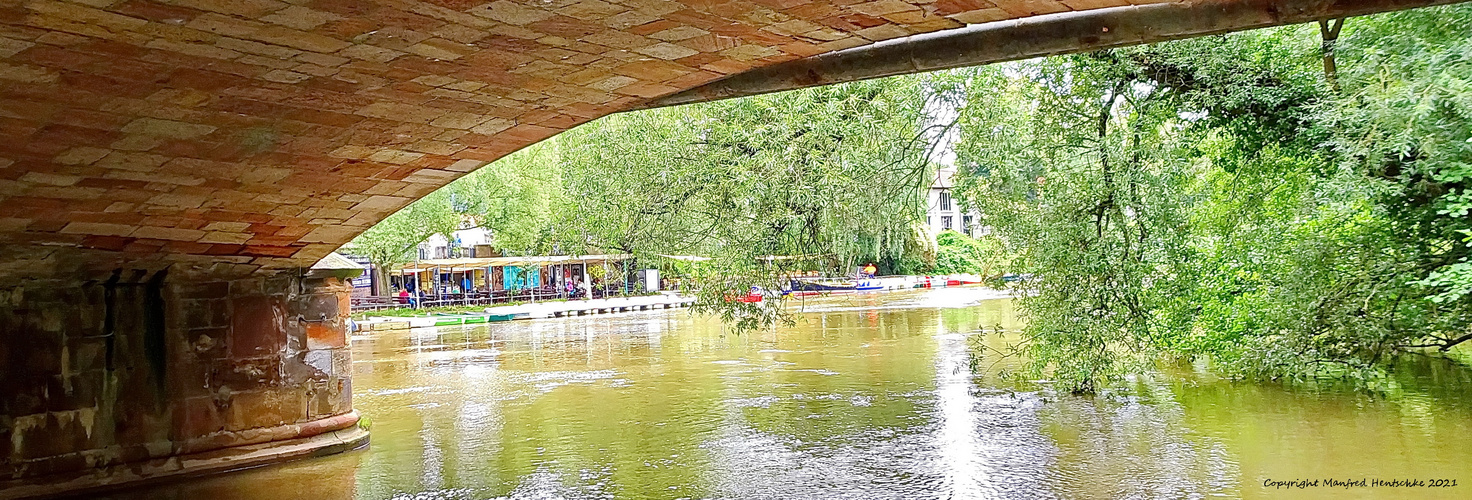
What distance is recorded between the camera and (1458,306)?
32.1 feet

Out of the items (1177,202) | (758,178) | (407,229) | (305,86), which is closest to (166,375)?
(305,86)

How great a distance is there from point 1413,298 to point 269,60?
10494mm

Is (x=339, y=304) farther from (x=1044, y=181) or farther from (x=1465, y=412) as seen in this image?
A: (x=1465, y=412)

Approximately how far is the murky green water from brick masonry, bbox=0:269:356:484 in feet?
1.70

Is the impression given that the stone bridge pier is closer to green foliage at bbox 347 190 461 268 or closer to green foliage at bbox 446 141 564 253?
green foliage at bbox 446 141 564 253

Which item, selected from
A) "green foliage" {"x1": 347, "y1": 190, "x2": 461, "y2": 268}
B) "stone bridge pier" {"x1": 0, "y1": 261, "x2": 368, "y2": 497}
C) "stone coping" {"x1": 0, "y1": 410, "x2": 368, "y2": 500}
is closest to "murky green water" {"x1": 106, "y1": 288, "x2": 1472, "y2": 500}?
"stone coping" {"x1": 0, "y1": 410, "x2": 368, "y2": 500}

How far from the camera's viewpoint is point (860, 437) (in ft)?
31.1

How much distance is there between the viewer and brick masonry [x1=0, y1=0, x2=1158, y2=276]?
12.5 ft

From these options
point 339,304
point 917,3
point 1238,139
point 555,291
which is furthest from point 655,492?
point 555,291

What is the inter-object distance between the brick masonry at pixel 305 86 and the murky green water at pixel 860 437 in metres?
2.38

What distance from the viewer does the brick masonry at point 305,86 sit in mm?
3816

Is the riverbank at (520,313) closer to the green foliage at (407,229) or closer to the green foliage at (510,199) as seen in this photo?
the green foliage at (407,229)

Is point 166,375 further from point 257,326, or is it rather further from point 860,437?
point 860,437

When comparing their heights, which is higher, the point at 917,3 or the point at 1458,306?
the point at 917,3
